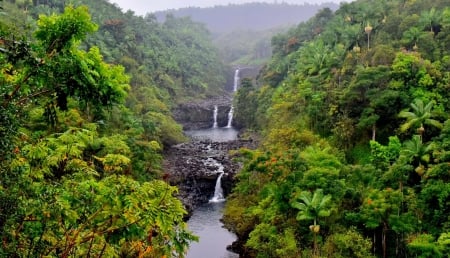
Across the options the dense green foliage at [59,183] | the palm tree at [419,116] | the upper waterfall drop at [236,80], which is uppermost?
the dense green foliage at [59,183]

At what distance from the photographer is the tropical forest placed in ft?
16.7

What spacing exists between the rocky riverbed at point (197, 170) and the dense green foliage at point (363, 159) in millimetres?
4993

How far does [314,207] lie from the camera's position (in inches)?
666

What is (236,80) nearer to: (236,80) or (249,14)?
(236,80)

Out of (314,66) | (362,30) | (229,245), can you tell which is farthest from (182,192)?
(362,30)

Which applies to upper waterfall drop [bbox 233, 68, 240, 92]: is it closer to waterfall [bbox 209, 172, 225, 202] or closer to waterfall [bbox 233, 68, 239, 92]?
waterfall [bbox 233, 68, 239, 92]

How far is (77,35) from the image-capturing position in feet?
18.4

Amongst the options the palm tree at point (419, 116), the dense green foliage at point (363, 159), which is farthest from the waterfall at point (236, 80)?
the palm tree at point (419, 116)

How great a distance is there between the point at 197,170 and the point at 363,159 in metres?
12.3

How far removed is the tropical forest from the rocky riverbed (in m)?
0.11

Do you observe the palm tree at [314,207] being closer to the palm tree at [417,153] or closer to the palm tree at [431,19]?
the palm tree at [417,153]

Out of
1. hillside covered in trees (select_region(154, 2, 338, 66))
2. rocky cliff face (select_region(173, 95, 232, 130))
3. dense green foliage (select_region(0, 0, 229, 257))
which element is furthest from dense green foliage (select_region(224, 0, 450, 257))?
hillside covered in trees (select_region(154, 2, 338, 66))

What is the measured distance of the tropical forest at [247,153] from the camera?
5094mm

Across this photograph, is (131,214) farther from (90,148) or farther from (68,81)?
(90,148)
